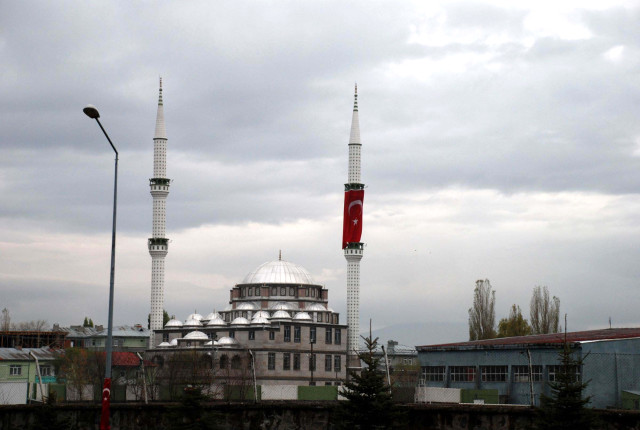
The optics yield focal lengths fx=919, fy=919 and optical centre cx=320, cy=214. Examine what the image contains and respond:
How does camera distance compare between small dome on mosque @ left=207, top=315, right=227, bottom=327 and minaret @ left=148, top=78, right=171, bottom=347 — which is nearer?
minaret @ left=148, top=78, right=171, bottom=347

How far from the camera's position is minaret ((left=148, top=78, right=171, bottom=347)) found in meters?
92.3

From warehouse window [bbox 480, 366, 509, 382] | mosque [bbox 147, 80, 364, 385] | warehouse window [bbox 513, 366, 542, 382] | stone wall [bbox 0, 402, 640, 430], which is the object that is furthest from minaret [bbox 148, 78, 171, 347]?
stone wall [bbox 0, 402, 640, 430]

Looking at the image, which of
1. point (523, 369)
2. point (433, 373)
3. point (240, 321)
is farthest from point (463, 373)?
point (240, 321)

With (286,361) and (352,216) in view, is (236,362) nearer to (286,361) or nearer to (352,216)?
(286,361)

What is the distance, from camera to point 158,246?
3632 inches

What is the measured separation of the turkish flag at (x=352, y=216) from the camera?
94.7 meters

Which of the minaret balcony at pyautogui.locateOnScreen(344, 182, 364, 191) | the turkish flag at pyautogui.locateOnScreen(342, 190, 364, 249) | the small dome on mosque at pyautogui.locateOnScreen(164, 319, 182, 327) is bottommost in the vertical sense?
the small dome on mosque at pyautogui.locateOnScreen(164, 319, 182, 327)

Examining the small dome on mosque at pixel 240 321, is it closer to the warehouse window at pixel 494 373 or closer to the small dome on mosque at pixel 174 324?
the small dome on mosque at pixel 174 324

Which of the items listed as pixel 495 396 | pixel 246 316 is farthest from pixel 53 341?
pixel 495 396

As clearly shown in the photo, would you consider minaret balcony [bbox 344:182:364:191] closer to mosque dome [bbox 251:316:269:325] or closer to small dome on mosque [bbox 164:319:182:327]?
mosque dome [bbox 251:316:269:325]

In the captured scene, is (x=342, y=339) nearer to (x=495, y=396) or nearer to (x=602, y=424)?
(x=495, y=396)

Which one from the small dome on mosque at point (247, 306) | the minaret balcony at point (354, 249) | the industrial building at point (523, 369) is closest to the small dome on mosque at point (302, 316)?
the small dome on mosque at point (247, 306)

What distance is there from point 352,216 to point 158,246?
2009 cm

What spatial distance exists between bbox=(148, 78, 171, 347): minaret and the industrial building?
4596cm
